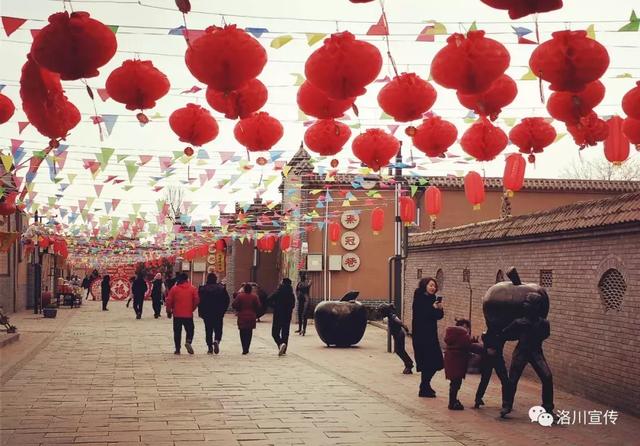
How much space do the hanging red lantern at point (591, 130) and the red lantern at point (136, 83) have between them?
5.26m

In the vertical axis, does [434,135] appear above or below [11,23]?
below

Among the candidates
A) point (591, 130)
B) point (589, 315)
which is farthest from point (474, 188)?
point (591, 130)

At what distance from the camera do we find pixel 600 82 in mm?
8539

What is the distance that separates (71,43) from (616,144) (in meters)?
7.39

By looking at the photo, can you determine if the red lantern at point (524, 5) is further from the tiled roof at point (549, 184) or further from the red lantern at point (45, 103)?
the tiled roof at point (549, 184)

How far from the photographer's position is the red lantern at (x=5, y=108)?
8.98 metres

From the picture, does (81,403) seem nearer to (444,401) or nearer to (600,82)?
(444,401)

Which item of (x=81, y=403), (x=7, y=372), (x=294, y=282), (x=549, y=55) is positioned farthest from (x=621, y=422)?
(x=294, y=282)

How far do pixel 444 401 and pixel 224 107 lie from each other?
574 centimetres

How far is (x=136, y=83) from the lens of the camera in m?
7.78

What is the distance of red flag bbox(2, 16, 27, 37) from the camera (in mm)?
7457

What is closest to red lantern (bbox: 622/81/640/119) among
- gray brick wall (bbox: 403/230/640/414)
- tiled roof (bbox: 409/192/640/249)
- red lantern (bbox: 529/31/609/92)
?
red lantern (bbox: 529/31/609/92)

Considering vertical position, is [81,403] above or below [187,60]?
below

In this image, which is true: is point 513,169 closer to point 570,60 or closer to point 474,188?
point 474,188
